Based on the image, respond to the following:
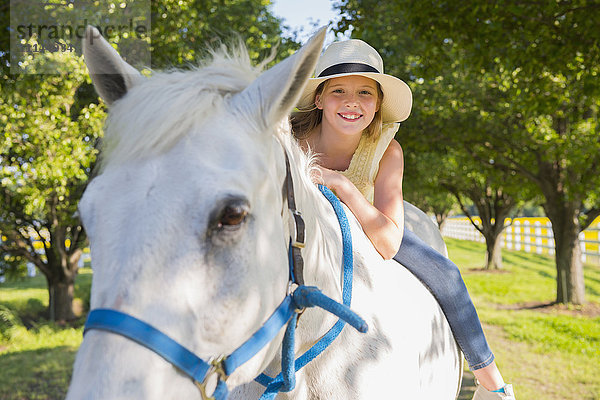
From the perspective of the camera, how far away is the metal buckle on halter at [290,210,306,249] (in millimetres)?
1396

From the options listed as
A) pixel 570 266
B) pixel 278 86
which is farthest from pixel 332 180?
pixel 570 266

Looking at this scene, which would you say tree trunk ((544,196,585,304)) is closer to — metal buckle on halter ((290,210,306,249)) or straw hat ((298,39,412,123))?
straw hat ((298,39,412,123))

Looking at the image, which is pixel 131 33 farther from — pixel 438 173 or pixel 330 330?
pixel 438 173

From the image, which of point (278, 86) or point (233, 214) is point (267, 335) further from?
point (278, 86)

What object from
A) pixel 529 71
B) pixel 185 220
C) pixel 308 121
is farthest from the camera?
pixel 529 71

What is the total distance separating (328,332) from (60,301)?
1197cm

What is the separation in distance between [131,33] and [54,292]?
319 inches

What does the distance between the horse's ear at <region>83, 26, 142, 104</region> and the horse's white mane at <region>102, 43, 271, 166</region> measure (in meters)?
0.08

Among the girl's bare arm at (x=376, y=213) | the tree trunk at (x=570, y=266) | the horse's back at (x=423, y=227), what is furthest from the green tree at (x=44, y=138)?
the tree trunk at (x=570, y=266)

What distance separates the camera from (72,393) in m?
0.95

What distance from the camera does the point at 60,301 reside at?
11727mm

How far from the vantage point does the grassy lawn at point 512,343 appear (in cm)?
670

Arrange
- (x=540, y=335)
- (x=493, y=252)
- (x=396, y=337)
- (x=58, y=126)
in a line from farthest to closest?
(x=493, y=252), (x=540, y=335), (x=58, y=126), (x=396, y=337)

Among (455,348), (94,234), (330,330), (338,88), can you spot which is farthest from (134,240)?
(455,348)
